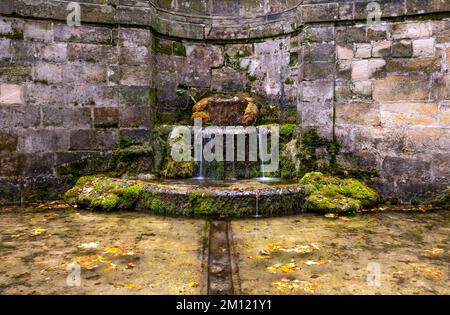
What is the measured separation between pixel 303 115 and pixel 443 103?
5.96 ft

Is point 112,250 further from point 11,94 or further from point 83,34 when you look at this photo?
point 83,34

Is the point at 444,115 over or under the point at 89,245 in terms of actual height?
over

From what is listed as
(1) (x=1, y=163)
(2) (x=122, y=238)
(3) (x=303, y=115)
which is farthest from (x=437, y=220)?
(1) (x=1, y=163)

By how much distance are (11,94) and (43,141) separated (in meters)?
0.74

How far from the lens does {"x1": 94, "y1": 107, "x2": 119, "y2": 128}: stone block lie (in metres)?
5.38

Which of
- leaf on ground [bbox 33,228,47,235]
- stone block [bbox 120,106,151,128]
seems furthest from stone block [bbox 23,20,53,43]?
leaf on ground [bbox 33,228,47,235]

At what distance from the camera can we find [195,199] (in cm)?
435

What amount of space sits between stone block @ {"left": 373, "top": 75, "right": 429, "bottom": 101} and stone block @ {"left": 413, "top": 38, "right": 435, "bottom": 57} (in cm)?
29

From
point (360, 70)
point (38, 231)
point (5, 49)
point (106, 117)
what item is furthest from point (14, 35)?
point (360, 70)

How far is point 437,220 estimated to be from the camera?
4250 millimetres

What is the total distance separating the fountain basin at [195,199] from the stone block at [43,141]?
2.88 feet

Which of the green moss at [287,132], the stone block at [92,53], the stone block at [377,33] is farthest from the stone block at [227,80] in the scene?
the stone block at [377,33]

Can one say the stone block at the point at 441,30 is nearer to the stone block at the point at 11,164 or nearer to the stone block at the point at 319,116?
the stone block at the point at 319,116

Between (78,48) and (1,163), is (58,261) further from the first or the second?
(78,48)
